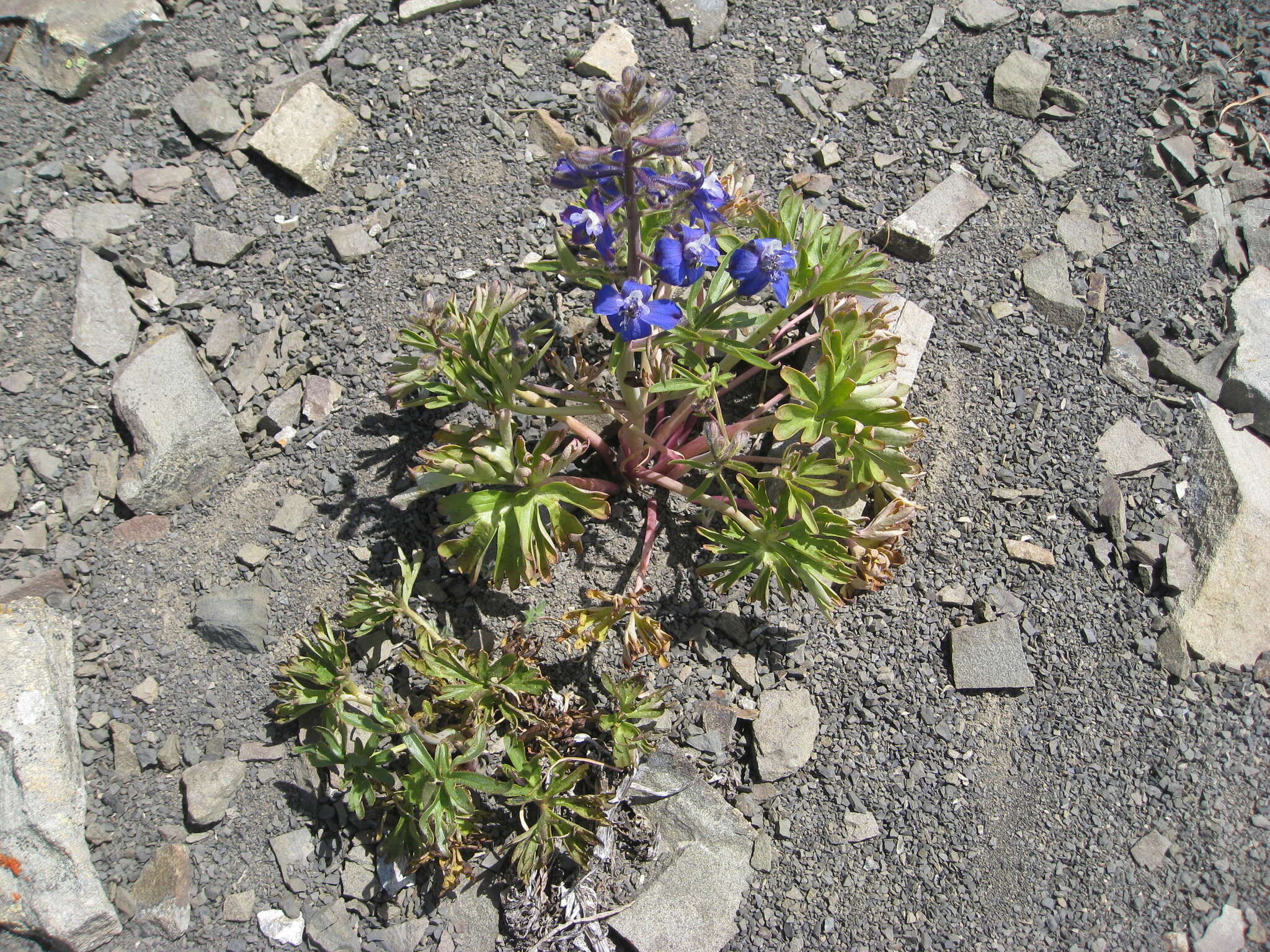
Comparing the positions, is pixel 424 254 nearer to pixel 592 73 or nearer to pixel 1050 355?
pixel 592 73

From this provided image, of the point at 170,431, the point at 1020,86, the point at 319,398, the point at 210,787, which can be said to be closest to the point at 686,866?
the point at 210,787

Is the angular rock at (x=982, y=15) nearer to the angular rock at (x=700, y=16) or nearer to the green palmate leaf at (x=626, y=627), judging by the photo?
the angular rock at (x=700, y=16)

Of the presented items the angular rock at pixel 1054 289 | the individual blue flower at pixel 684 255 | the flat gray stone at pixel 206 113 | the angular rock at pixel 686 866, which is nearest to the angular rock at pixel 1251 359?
the angular rock at pixel 1054 289

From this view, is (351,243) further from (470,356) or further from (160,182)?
(470,356)

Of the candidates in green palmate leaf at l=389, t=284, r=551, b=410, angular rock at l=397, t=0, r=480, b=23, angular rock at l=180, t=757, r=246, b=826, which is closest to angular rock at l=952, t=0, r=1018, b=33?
angular rock at l=397, t=0, r=480, b=23

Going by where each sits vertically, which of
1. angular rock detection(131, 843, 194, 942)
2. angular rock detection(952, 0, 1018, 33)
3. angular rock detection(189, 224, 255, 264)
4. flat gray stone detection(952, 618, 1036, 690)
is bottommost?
flat gray stone detection(952, 618, 1036, 690)

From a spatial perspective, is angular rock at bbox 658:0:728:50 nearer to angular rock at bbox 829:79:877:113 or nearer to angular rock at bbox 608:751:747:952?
angular rock at bbox 829:79:877:113

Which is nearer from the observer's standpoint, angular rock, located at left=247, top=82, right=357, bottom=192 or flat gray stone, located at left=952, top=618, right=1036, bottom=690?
flat gray stone, located at left=952, top=618, right=1036, bottom=690
